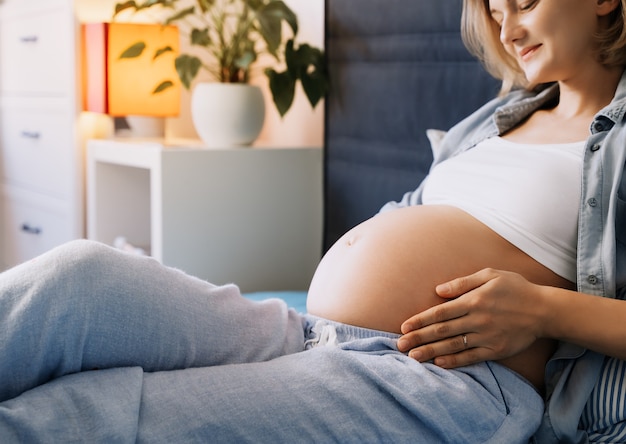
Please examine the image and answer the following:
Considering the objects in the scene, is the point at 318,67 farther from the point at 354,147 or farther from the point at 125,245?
the point at 125,245

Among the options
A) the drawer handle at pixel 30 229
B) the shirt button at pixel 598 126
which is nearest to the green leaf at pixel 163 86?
the drawer handle at pixel 30 229

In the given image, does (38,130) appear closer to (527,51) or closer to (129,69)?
(129,69)

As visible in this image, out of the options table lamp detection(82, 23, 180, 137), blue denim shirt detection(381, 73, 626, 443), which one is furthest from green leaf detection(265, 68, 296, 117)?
blue denim shirt detection(381, 73, 626, 443)

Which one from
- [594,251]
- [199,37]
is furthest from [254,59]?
[594,251]

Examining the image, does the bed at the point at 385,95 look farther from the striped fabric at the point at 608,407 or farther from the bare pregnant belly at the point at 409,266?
the striped fabric at the point at 608,407

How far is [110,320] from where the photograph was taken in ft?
2.87

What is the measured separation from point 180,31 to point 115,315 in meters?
1.75

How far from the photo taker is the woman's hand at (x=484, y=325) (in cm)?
97

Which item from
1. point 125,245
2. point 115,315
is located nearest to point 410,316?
point 115,315

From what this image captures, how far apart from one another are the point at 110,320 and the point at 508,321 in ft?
1.52

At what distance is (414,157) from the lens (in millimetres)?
1754

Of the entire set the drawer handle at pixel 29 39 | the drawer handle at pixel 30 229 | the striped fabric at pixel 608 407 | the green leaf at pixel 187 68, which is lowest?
the drawer handle at pixel 30 229

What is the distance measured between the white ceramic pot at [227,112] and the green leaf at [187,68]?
0.05 metres

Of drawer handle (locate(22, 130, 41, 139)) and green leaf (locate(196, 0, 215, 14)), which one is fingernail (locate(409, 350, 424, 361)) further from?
drawer handle (locate(22, 130, 41, 139))
